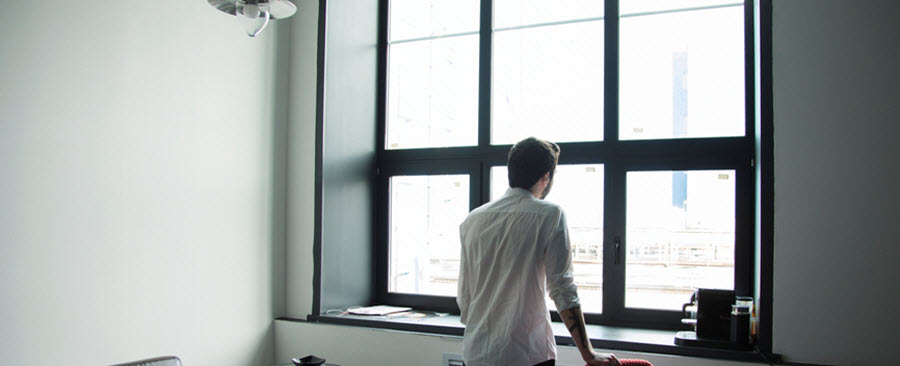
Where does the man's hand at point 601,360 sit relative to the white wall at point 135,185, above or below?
below

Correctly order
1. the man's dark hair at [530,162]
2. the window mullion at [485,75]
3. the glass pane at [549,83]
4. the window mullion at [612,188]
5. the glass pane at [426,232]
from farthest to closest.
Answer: the glass pane at [426,232]
the window mullion at [485,75]
the glass pane at [549,83]
the window mullion at [612,188]
the man's dark hair at [530,162]

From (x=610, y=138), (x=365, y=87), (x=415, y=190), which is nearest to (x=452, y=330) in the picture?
(x=415, y=190)

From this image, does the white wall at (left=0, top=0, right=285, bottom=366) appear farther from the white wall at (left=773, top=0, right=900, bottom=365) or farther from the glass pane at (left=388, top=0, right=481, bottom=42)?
the white wall at (left=773, top=0, right=900, bottom=365)

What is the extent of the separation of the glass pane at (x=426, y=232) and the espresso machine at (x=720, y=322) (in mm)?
1359

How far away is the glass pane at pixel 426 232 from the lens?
3.51 m

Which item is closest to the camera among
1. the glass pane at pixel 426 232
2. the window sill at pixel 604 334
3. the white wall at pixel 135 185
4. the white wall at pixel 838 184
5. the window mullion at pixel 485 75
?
the white wall at pixel 135 185

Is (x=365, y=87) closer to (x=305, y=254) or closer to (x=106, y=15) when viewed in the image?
(x=305, y=254)

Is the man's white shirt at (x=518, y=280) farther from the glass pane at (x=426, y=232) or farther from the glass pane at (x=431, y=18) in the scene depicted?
the glass pane at (x=431, y=18)

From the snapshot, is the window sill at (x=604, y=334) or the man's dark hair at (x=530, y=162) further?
the window sill at (x=604, y=334)

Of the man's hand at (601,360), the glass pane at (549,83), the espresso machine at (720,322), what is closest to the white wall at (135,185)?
the glass pane at (549,83)

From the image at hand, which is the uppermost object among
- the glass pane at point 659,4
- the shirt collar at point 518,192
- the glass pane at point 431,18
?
the glass pane at point 431,18

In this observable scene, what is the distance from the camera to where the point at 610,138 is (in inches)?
123

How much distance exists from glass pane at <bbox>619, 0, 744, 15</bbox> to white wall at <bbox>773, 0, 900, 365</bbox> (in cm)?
55

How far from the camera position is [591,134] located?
3201 millimetres
